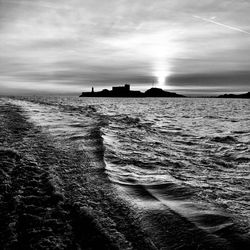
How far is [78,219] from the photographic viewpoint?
11.1 feet

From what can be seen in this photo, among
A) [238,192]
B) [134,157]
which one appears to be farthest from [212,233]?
[134,157]

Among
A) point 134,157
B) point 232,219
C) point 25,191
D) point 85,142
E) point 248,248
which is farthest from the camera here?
point 85,142

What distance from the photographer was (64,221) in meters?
3.30

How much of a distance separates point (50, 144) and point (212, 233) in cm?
630

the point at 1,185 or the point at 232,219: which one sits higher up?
the point at 1,185

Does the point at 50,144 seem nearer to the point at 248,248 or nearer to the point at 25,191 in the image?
the point at 25,191

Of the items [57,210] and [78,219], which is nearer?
[78,219]

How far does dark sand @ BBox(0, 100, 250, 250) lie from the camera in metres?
2.91

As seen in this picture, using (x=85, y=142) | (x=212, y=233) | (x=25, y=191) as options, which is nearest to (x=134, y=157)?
(x=85, y=142)

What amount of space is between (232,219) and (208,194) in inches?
46.8

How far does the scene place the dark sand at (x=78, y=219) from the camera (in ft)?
9.53

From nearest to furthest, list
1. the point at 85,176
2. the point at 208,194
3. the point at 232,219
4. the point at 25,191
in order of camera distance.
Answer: the point at 232,219
the point at 25,191
the point at 208,194
the point at 85,176

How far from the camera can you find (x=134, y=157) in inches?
315

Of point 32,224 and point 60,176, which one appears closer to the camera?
point 32,224
